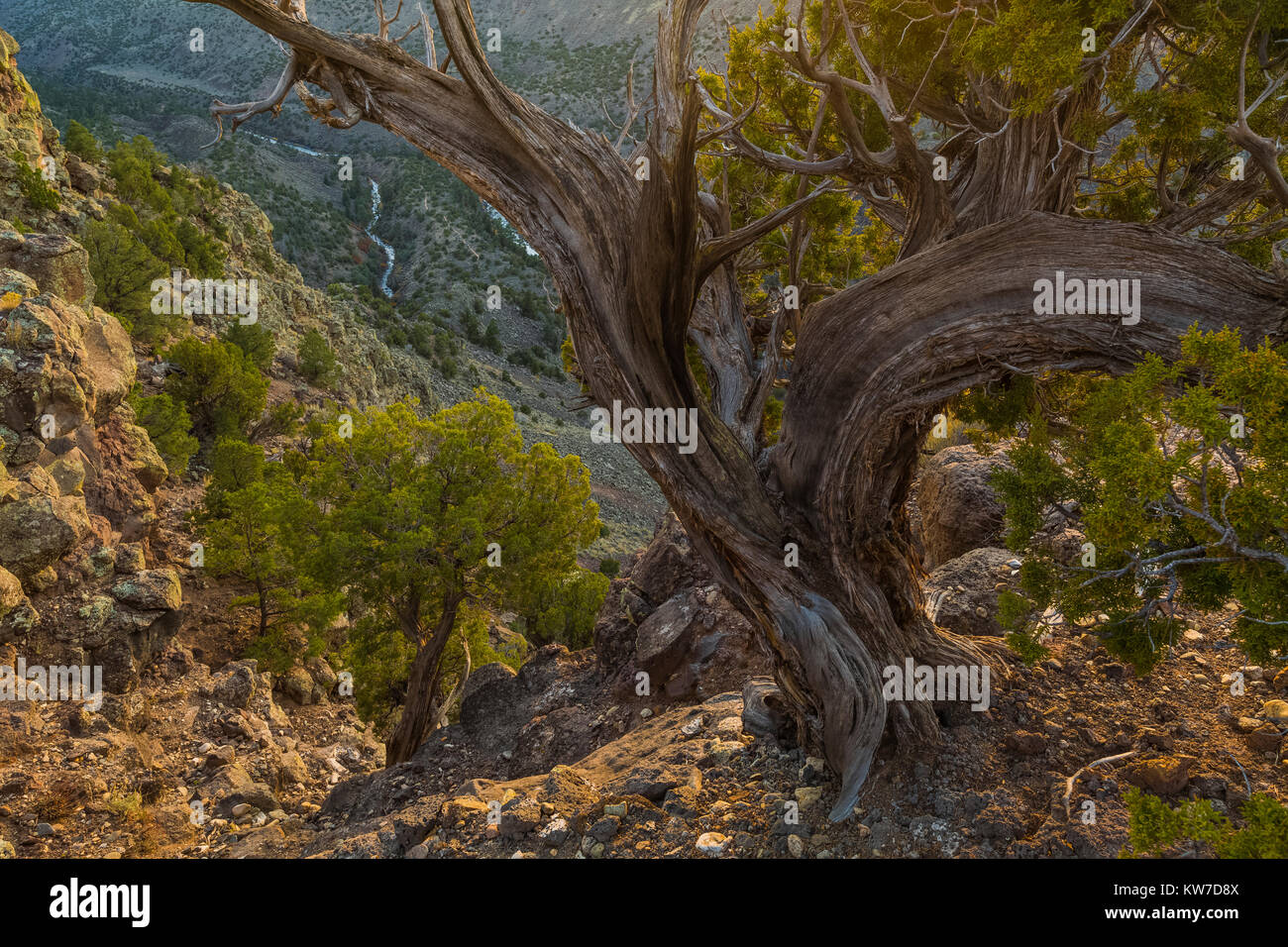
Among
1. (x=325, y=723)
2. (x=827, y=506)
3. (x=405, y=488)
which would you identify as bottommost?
(x=325, y=723)

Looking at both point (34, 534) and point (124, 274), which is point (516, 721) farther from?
point (124, 274)

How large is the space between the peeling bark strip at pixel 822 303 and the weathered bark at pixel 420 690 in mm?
6998

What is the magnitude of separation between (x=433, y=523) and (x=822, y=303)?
7517mm

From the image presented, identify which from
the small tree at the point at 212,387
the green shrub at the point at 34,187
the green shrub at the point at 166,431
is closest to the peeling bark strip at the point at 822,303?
the green shrub at the point at 166,431

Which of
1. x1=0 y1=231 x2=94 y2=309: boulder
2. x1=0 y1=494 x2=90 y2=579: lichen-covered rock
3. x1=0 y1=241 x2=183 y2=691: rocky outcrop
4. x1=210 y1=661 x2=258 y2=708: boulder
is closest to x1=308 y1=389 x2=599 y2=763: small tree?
x1=210 y1=661 x2=258 y2=708: boulder

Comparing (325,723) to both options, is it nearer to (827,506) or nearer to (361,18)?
(827,506)

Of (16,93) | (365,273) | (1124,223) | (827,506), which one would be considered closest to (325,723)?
(827,506)

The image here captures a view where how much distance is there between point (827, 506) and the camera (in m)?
4.98

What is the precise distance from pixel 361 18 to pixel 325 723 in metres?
82.5

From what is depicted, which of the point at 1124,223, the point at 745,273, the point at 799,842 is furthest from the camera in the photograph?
the point at 745,273

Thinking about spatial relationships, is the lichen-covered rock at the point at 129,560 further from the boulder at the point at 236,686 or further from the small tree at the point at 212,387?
the small tree at the point at 212,387

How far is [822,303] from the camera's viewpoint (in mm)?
4703

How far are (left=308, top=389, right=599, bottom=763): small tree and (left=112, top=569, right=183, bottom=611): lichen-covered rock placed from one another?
3.54 m

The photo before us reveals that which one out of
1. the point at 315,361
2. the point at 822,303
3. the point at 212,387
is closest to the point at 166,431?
Result: the point at 212,387
